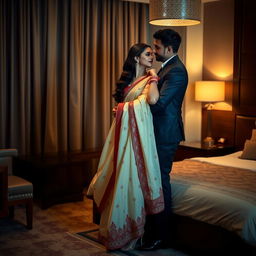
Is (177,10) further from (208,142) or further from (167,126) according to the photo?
(208,142)

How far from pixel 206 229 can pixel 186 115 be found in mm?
2908

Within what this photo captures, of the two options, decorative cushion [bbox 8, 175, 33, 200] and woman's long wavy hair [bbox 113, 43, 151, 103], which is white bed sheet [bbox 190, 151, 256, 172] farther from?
decorative cushion [bbox 8, 175, 33, 200]

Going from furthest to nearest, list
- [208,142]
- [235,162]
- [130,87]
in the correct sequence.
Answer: [208,142]
[235,162]
[130,87]

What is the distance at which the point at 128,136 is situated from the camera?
11.3 feet

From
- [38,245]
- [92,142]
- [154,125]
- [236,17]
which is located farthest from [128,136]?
[236,17]

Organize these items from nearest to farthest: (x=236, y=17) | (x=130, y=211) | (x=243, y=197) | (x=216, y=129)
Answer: (x=243, y=197)
(x=130, y=211)
(x=236, y=17)
(x=216, y=129)

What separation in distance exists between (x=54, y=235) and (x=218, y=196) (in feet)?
4.56

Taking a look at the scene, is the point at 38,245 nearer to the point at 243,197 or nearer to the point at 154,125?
the point at 154,125

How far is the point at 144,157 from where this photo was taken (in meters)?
3.38

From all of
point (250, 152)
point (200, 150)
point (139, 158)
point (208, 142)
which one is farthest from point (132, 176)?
point (208, 142)

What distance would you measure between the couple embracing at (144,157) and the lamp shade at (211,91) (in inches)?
75.0

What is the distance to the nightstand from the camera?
17.2 ft

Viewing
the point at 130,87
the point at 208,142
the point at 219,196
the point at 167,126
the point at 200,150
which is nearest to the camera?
the point at 219,196

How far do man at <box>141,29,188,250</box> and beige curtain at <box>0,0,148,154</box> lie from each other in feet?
6.45
